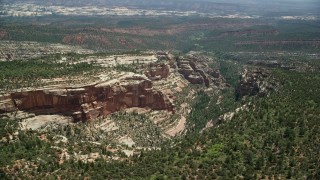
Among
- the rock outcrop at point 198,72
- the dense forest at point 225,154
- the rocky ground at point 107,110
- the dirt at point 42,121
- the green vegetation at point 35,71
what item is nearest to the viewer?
the dense forest at point 225,154

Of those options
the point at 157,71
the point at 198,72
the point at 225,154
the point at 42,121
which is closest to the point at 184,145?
the point at 225,154

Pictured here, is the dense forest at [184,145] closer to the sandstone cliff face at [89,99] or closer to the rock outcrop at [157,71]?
the sandstone cliff face at [89,99]

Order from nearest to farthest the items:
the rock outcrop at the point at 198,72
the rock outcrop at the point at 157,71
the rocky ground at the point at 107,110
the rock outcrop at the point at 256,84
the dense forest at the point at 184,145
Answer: the dense forest at the point at 184,145 → the rocky ground at the point at 107,110 → the rock outcrop at the point at 256,84 → the rock outcrop at the point at 157,71 → the rock outcrop at the point at 198,72

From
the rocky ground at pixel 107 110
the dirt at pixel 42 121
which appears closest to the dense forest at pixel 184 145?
the rocky ground at pixel 107 110

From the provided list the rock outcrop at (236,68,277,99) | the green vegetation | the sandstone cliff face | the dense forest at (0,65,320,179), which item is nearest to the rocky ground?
the sandstone cliff face

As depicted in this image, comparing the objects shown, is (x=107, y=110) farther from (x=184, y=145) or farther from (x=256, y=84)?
(x=256, y=84)

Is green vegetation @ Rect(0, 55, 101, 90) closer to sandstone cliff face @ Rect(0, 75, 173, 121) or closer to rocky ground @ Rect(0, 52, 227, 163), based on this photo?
rocky ground @ Rect(0, 52, 227, 163)
